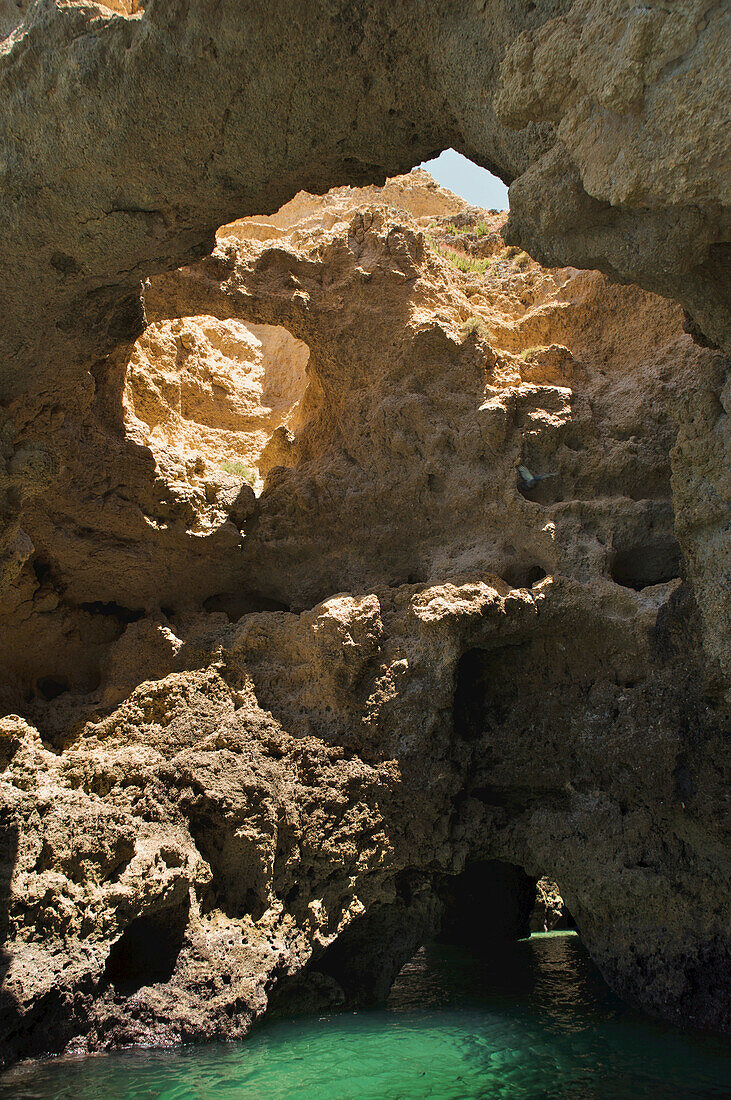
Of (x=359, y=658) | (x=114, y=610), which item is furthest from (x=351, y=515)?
(x=114, y=610)

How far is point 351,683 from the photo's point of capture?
268 inches

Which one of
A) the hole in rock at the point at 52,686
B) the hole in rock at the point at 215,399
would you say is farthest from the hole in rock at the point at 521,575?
the hole in rock at the point at 52,686

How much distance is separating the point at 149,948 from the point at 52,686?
304 cm

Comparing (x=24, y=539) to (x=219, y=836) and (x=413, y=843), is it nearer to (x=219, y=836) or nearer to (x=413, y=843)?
(x=219, y=836)

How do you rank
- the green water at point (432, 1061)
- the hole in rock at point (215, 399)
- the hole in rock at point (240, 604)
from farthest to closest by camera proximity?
the hole in rock at point (240, 604) < the hole in rock at point (215, 399) < the green water at point (432, 1061)

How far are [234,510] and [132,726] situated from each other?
2.47 m

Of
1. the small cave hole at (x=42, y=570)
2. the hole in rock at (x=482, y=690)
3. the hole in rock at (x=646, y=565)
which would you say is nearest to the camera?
the hole in rock at (x=646, y=565)

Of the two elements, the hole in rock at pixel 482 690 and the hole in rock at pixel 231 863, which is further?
the hole in rock at pixel 482 690

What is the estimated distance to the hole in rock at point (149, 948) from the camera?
5.77 meters

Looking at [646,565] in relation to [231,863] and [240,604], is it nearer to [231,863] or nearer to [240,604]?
[240,604]

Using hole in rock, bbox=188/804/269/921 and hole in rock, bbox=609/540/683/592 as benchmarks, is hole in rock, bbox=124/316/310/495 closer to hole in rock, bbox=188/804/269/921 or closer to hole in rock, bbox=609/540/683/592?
hole in rock, bbox=188/804/269/921

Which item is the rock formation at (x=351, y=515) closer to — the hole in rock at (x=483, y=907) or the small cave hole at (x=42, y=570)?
the small cave hole at (x=42, y=570)

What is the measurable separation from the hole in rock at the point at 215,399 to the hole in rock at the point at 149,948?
12.8 feet

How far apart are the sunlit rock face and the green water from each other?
0.29 m
